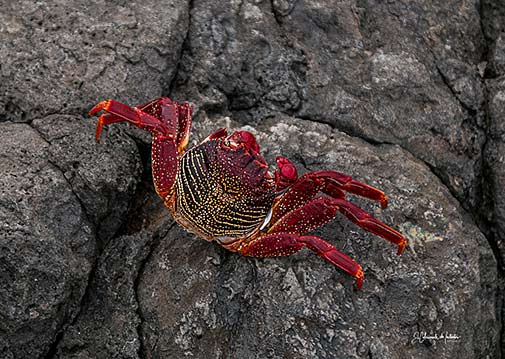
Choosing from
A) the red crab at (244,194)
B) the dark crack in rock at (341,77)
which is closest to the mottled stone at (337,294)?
the red crab at (244,194)

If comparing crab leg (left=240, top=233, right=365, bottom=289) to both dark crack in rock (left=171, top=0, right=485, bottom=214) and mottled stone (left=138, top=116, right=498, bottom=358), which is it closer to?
mottled stone (left=138, top=116, right=498, bottom=358)

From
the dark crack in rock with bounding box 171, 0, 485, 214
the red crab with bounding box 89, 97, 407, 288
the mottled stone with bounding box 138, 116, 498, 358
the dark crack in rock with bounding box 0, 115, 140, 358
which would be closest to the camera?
the dark crack in rock with bounding box 0, 115, 140, 358

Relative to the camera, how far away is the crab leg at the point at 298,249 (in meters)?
3.35

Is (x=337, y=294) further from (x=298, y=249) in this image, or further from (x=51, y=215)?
(x=51, y=215)

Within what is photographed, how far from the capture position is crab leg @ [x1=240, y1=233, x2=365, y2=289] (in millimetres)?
3346

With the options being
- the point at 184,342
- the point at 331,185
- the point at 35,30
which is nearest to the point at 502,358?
the point at 331,185

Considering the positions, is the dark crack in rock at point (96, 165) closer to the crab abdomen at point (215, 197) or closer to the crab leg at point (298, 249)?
the crab abdomen at point (215, 197)

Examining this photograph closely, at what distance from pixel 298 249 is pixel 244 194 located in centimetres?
42

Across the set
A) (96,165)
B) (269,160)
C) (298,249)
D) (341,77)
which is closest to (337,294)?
(298,249)

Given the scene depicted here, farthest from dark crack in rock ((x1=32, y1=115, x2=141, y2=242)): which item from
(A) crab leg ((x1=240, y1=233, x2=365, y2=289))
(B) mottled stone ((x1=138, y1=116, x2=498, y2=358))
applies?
(A) crab leg ((x1=240, y1=233, x2=365, y2=289))

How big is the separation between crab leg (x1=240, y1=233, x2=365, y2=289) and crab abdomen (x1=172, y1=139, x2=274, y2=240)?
153mm

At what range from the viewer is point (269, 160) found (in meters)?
3.93

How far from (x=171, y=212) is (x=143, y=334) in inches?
27.4

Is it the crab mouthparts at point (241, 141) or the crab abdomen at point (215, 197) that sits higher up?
the crab mouthparts at point (241, 141)
